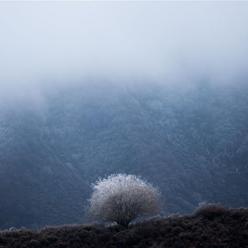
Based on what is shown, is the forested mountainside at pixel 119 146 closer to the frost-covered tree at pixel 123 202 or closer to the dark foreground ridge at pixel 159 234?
the frost-covered tree at pixel 123 202

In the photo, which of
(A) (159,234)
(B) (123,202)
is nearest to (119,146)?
(B) (123,202)

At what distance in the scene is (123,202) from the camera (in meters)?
38.7

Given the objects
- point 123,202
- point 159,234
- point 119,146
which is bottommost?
point 159,234

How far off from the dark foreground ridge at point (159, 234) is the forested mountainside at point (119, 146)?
45.3m

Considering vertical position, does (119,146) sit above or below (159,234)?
above

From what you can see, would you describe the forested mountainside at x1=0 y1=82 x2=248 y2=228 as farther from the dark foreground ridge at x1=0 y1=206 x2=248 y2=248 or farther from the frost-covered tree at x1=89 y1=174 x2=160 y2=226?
the dark foreground ridge at x1=0 y1=206 x2=248 y2=248

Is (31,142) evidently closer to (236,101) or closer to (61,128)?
(61,128)

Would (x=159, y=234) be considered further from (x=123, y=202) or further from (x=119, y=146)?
(x=119, y=146)

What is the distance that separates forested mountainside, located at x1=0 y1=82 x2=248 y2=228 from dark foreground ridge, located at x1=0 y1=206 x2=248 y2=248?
45339 mm

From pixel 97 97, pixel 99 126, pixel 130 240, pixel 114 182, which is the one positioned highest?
pixel 97 97

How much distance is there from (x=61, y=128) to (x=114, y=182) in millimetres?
78382

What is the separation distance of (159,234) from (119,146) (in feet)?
232

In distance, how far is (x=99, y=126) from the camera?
383ft

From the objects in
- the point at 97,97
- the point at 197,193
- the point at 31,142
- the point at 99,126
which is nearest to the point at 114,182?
the point at 197,193
